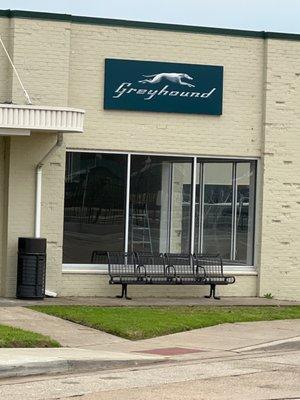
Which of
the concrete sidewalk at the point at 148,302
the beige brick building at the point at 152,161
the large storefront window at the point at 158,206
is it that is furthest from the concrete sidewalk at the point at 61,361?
the large storefront window at the point at 158,206

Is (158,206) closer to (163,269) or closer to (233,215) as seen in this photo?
(163,269)

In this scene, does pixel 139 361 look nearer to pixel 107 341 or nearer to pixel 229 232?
pixel 107 341

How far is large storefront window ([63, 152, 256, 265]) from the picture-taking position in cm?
2134

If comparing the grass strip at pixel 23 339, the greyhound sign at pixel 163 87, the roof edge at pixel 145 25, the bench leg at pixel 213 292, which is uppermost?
the roof edge at pixel 145 25

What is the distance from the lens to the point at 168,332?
55.5 feet

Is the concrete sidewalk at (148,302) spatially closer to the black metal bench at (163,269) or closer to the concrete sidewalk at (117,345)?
the black metal bench at (163,269)

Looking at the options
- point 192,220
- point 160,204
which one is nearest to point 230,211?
point 192,220

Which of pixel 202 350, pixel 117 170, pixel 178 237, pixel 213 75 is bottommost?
pixel 202 350

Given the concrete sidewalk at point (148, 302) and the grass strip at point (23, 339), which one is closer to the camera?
the grass strip at point (23, 339)

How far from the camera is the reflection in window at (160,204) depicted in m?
21.8

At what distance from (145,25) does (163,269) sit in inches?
197

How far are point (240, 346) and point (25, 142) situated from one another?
7010 mm

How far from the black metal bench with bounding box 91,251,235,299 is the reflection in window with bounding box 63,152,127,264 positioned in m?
0.33

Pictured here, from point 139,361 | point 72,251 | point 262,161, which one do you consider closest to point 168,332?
point 139,361
